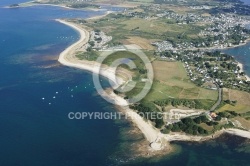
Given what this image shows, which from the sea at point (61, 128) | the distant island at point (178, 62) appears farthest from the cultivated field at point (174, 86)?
the sea at point (61, 128)

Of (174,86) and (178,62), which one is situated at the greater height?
(178,62)

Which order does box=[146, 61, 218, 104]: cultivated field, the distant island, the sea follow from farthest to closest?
box=[146, 61, 218, 104]: cultivated field → the distant island → the sea

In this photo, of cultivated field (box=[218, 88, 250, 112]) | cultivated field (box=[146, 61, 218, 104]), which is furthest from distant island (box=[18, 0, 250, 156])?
cultivated field (box=[146, 61, 218, 104])

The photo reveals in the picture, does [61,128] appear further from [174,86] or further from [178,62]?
[178,62]

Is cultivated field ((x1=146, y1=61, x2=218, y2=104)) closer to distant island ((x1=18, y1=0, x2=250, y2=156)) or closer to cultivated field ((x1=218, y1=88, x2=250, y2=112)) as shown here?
distant island ((x1=18, y1=0, x2=250, y2=156))

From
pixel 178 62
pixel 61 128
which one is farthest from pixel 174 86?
pixel 61 128

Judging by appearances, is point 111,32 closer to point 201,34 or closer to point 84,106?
point 201,34
